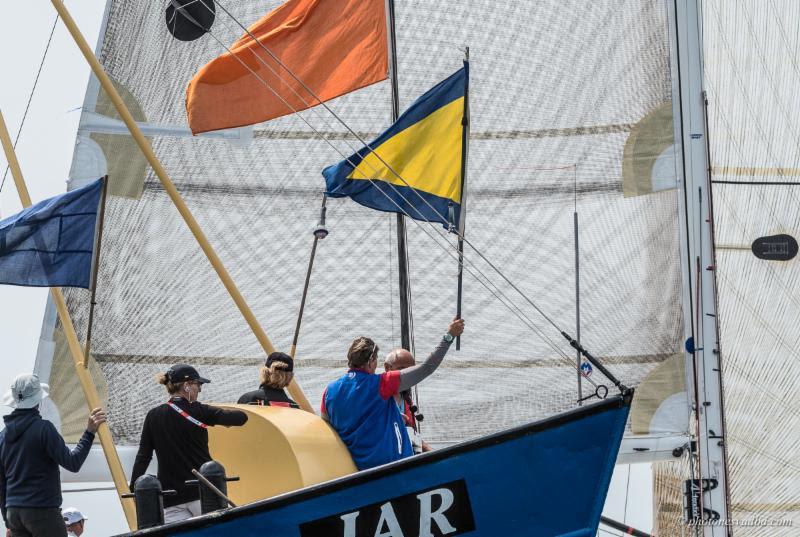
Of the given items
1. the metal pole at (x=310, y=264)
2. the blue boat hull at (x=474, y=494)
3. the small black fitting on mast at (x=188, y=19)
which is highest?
the small black fitting on mast at (x=188, y=19)

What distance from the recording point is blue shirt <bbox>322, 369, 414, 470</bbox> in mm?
6207

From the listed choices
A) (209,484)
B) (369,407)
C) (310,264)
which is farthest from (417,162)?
(209,484)

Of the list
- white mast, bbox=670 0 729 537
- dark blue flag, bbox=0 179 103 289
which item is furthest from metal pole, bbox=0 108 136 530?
white mast, bbox=670 0 729 537

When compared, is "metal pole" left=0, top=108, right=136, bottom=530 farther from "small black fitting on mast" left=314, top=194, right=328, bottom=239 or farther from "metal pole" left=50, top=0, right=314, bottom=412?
"small black fitting on mast" left=314, top=194, right=328, bottom=239

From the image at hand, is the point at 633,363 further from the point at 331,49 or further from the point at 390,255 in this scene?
the point at 331,49

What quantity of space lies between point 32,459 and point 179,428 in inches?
24.6

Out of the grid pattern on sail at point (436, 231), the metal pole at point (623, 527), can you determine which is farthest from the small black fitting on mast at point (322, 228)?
the metal pole at point (623, 527)

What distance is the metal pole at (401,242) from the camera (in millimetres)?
8180

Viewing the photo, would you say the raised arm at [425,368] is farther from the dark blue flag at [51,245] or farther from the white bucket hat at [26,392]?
the dark blue flag at [51,245]

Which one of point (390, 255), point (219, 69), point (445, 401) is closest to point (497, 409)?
point (445, 401)

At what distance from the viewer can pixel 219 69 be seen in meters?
8.03

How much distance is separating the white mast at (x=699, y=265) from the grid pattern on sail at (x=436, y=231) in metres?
0.34

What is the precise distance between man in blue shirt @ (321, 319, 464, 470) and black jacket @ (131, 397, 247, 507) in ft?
1.49

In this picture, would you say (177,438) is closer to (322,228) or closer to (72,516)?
(72,516)
